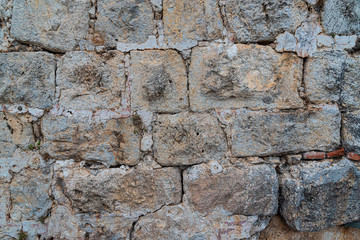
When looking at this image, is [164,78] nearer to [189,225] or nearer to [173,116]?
[173,116]

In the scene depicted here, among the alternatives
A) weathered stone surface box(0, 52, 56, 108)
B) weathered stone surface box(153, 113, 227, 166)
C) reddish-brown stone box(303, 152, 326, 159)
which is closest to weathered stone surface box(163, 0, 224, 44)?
weathered stone surface box(153, 113, 227, 166)

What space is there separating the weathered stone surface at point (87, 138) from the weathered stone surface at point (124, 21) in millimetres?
542

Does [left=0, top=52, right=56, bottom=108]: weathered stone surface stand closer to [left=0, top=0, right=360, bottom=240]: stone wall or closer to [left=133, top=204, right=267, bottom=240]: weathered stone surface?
[left=0, top=0, right=360, bottom=240]: stone wall

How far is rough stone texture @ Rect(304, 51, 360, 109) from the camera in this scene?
1.62 meters

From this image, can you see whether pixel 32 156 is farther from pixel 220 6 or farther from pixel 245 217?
pixel 220 6

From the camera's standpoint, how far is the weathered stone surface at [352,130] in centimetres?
163

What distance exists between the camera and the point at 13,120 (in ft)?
5.23

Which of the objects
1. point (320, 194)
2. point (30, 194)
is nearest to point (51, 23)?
point (30, 194)

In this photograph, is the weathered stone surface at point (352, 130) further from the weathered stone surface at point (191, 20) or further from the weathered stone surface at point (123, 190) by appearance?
the weathered stone surface at point (123, 190)

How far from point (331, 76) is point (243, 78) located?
0.59 m

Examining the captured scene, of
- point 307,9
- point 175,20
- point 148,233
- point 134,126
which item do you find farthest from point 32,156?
point 307,9

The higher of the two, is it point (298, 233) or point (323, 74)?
point (323, 74)

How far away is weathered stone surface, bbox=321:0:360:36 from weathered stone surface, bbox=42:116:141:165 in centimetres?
146

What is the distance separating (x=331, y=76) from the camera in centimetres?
162
